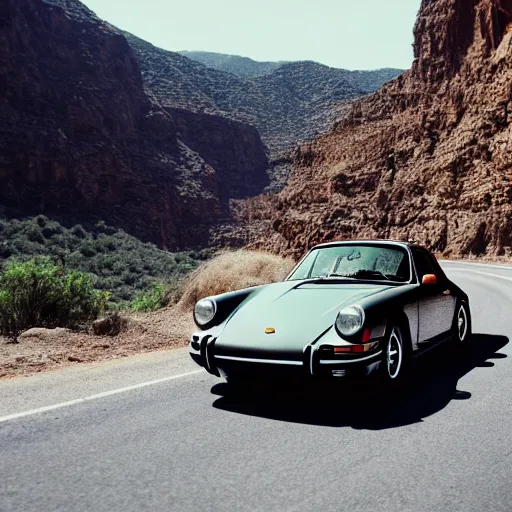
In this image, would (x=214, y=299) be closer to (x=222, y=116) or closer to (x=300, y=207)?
(x=300, y=207)

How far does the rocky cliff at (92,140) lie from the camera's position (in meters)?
61.8

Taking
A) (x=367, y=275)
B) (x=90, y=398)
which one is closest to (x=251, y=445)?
(x=90, y=398)

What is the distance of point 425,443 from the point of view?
4.02m

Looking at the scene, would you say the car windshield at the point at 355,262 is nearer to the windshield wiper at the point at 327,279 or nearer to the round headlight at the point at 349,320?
the windshield wiper at the point at 327,279

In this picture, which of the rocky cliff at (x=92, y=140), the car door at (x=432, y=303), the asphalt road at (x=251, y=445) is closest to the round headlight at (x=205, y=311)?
the asphalt road at (x=251, y=445)

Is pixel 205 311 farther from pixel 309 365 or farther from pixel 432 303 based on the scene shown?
pixel 432 303

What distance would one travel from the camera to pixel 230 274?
493 inches

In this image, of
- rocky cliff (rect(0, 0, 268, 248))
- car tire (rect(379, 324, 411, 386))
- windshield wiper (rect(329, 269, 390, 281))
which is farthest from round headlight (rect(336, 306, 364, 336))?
rocky cliff (rect(0, 0, 268, 248))

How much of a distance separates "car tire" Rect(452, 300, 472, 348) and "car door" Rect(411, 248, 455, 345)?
0.67 ft

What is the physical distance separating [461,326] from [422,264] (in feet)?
4.16

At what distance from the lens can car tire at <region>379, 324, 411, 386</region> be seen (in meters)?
5.10

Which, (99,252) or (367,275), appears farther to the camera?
(99,252)

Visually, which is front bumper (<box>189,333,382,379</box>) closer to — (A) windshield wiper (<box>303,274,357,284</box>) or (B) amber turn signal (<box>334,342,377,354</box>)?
(B) amber turn signal (<box>334,342,377,354</box>)

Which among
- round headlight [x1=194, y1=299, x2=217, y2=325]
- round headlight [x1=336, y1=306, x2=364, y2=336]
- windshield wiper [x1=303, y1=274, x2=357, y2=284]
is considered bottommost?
round headlight [x1=194, y1=299, x2=217, y2=325]
